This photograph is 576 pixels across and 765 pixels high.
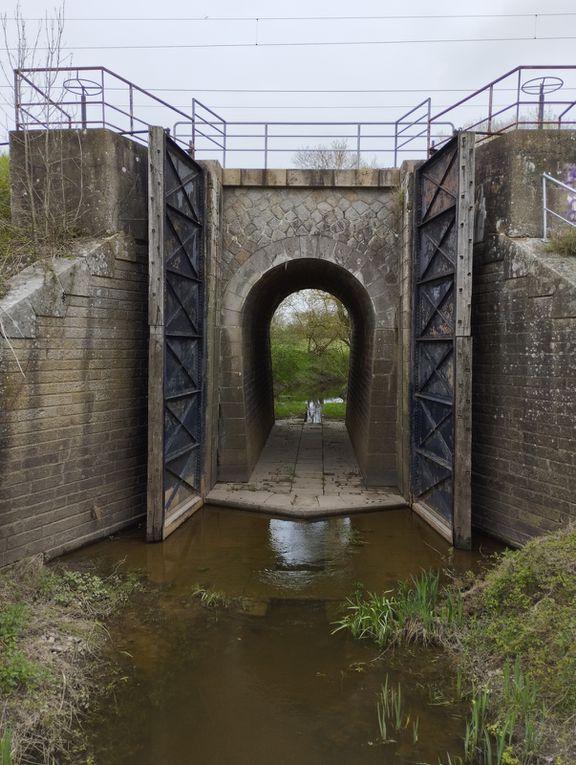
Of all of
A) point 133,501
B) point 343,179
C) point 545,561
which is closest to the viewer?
point 545,561

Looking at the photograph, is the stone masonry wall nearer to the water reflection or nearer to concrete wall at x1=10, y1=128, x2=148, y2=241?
the water reflection

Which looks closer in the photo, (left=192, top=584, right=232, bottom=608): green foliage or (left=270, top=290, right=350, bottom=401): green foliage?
(left=192, top=584, right=232, bottom=608): green foliage

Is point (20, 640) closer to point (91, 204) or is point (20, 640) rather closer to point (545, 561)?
point (545, 561)

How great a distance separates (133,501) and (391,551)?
3.53m

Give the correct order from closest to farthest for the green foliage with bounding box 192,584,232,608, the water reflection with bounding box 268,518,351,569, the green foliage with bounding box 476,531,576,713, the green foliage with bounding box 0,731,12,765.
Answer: the green foliage with bounding box 0,731,12,765
the green foliage with bounding box 476,531,576,713
the green foliage with bounding box 192,584,232,608
the water reflection with bounding box 268,518,351,569

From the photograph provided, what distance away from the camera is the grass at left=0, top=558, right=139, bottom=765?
329cm

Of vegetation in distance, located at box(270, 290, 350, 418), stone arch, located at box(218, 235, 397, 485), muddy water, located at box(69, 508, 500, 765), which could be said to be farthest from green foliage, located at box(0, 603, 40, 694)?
vegetation in distance, located at box(270, 290, 350, 418)

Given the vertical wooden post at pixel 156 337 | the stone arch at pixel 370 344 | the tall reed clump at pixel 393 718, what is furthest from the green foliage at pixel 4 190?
the tall reed clump at pixel 393 718

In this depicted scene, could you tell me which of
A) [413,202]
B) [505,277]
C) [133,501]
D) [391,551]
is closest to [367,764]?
[391,551]

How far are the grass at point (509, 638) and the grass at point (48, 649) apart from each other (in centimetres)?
218

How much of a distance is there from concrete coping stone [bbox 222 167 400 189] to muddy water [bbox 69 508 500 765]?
5.59 m

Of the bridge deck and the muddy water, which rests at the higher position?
the bridge deck

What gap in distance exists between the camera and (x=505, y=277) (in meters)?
6.63

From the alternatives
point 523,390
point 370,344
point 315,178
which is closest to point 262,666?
point 523,390
